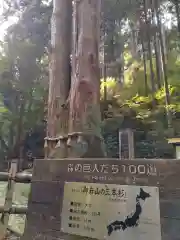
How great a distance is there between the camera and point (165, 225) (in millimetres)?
1116

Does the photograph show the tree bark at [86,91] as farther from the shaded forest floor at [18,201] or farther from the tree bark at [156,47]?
the tree bark at [156,47]

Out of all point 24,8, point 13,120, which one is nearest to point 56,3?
point 13,120

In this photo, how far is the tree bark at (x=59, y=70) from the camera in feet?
7.12

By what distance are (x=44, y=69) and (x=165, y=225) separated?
8.26m

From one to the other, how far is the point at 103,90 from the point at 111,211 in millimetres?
8316

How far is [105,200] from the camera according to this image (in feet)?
4.19

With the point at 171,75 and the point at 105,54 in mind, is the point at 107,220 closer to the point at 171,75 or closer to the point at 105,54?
the point at 171,75

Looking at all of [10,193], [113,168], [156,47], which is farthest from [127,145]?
[156,47]

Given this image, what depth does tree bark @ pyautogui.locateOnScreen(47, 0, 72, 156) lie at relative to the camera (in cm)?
217

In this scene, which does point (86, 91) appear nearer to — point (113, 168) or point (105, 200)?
point (113, 168)

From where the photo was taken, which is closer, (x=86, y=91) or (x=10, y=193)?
(x=10, y=193)

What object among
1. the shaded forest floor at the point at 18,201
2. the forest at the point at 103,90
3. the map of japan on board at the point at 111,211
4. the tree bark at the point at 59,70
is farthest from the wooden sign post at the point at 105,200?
the forest at the point at 103,90

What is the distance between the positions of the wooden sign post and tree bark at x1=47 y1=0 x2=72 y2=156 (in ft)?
2.08

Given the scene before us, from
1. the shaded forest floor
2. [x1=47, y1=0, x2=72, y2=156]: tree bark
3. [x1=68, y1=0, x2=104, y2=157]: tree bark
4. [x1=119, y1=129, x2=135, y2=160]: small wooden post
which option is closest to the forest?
[x1=119, y1=129, x2=135, y2=160]: small wooden post
